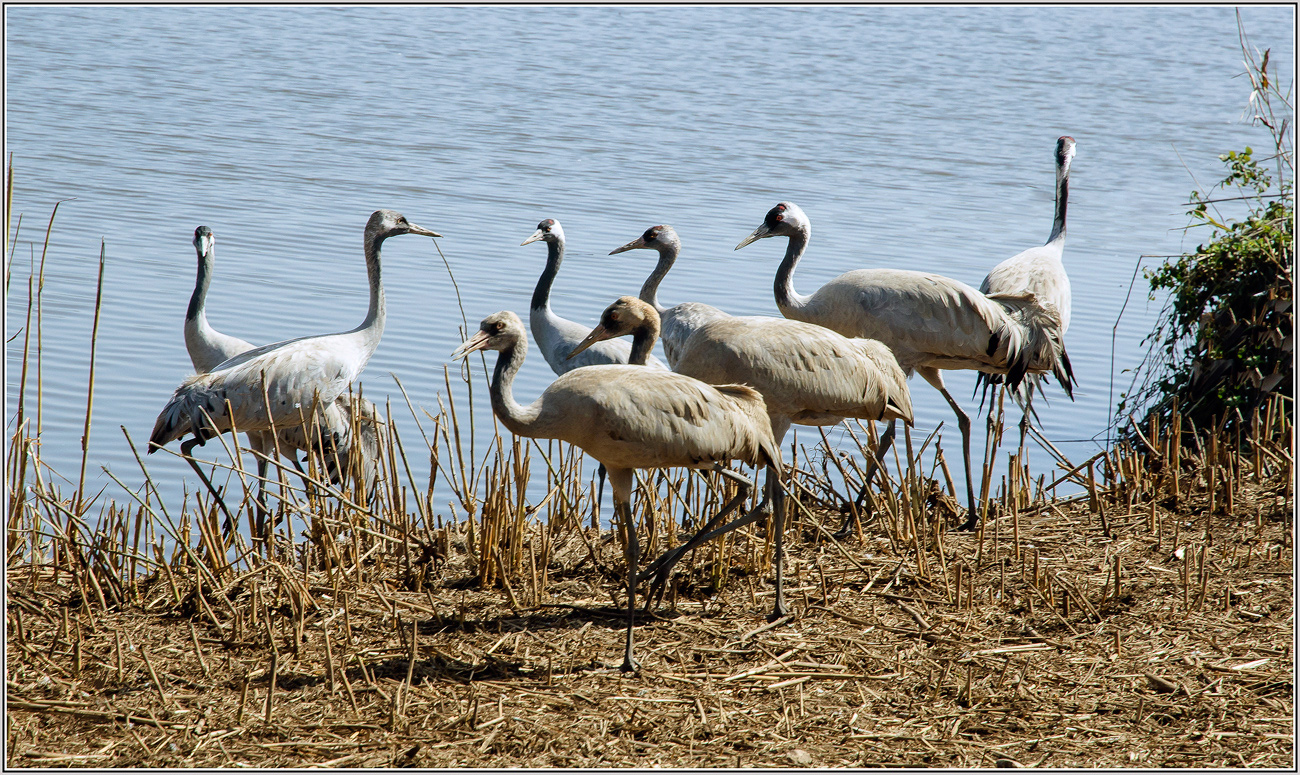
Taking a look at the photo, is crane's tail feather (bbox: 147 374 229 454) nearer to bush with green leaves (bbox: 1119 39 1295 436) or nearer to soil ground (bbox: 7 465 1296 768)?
soil ground (bbox: 7 465 1296 768)

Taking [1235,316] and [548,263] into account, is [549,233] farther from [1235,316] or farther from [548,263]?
[1235,316]

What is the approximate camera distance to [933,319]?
603 centimetres

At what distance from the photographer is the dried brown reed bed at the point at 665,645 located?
10.9 feet

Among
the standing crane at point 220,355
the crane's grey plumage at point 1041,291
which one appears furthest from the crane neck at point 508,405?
the crane's grey plumage at point 1041,291

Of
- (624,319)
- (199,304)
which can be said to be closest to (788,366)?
(624,319)

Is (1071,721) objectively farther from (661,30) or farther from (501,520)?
(661,30)

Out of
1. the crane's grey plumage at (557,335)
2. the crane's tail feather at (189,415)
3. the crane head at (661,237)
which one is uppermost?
the crane head at (661,237)

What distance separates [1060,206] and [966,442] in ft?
8.76

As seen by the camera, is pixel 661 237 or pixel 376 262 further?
pixel 661 237

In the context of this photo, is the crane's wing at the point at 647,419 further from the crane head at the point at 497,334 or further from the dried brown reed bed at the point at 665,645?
the dried brown reed bed at the point at 665,645

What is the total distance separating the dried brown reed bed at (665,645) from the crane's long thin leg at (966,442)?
0.45 ft

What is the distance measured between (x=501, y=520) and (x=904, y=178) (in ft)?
29.6

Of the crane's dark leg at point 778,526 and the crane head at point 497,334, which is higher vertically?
the crane head at point 497,334

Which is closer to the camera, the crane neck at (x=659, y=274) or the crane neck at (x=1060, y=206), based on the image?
the crane neck at (x=659, y=274)
